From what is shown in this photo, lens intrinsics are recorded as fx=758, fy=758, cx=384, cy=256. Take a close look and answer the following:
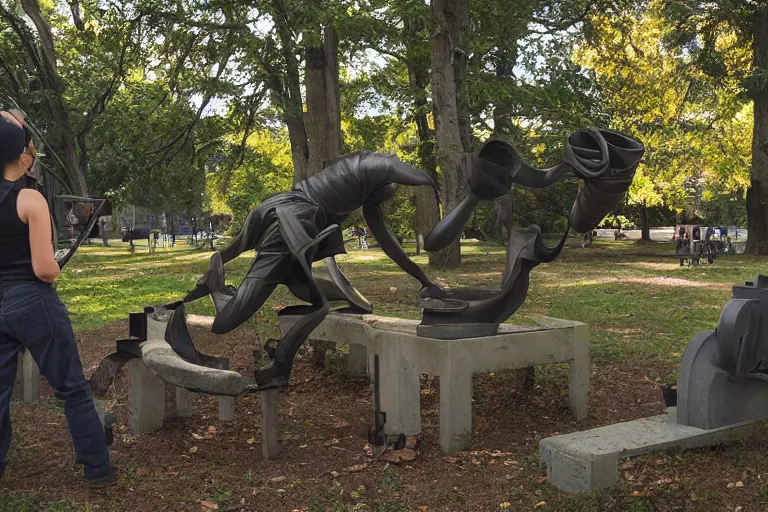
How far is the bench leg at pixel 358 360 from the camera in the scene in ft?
23.7

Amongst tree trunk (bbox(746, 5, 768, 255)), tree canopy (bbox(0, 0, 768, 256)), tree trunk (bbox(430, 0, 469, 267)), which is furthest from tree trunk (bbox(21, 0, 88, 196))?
tree trunk (bbox(746, 5, 768, 255))

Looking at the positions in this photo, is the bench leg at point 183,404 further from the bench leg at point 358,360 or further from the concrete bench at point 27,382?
the bench leg at point 358,360

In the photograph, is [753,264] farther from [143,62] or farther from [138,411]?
[138,411]

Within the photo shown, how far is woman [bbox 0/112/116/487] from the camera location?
4.08 meters

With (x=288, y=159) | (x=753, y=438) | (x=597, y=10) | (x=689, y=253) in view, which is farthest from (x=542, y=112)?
(x=288, y=159)

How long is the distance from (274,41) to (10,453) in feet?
36.5

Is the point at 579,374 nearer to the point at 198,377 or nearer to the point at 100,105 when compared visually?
the point at 198,377

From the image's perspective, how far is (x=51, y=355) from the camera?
4160mm

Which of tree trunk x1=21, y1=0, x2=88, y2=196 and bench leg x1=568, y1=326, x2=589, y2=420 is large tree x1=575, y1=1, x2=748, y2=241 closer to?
tree trunk x1=21, y1=0, x2=88, y2=196

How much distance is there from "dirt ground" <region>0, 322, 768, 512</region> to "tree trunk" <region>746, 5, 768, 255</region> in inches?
657

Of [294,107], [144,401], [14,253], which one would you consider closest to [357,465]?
[144,401]

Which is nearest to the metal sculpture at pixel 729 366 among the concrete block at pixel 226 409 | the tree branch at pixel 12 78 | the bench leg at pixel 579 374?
the bench leg at pixel 579 374

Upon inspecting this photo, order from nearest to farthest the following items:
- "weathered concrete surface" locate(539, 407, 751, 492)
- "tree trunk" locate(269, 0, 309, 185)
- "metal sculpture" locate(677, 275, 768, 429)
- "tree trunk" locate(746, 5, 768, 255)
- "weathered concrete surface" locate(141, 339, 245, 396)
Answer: "weathered concrete surface" locate(539, 407, 751, 492) < "weathered concrete surface" locate(141, 339, 245, 396) < "metal sculpture" locate(677, 275, 768, 429) < "tree trunk" locate(269, 0, 309, 185) < "tree trunk" locate(746, 5, 768, 255)

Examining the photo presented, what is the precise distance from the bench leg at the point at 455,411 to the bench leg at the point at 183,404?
2.08 meters
